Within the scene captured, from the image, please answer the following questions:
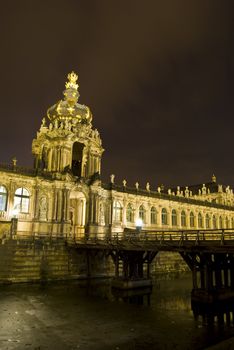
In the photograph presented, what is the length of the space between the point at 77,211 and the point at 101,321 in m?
29.0

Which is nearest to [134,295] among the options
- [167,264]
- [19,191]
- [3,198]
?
[167,264]

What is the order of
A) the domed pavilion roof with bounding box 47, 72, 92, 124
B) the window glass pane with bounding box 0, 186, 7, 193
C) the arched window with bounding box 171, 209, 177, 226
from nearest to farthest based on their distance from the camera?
the window glass pane with bounding box 0, 186, 7, 193, the domed pavilion roof with bounding box 47, 72, 92, 124, the arched window with bounding box 171, 209, 177, 226

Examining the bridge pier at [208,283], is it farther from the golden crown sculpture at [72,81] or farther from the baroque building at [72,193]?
the golden crown sculpture at [72,81]

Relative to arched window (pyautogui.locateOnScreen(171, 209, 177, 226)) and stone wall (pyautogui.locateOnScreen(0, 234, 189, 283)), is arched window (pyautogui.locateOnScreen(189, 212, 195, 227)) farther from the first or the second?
stone wall (pyautogui.locateOnScreen(0, 234, 189, 283))

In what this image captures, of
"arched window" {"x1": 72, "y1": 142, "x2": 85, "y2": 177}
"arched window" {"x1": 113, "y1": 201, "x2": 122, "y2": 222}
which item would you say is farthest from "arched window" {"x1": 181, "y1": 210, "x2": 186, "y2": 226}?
"arched window" {"x1": 72, "y1": 142, "x2": 85, "y2": 177}

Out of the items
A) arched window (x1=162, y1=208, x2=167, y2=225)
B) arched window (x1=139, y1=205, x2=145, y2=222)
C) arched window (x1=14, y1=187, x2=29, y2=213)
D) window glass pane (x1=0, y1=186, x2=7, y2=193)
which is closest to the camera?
window glass pane (x1=0, y1=186, x2=7, y2=193)

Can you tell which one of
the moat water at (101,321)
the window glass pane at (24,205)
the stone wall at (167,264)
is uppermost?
the window glass pane at (24,205)

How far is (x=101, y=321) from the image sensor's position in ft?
57.7

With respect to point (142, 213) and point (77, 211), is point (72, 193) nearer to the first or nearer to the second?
point (77, 211)

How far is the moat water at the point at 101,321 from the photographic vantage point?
1398 centimetres

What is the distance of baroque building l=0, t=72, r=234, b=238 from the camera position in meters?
38.5

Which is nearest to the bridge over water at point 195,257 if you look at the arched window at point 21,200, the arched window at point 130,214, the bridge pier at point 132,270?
the bridge pier at point 132,270

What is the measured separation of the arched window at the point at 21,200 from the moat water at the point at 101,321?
495 inches

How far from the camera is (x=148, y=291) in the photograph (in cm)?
2727
